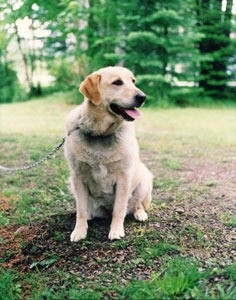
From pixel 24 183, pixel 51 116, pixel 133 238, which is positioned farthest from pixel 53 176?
pixel 51 116

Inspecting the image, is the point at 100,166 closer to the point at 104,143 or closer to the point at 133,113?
the point at 104,143

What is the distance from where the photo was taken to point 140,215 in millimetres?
3885

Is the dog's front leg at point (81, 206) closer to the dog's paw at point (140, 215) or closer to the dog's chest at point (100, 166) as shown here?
the dog's chest at point (100, 166)

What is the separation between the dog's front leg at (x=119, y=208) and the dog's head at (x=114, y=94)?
570 millimetres

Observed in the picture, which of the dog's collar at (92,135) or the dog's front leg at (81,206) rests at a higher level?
the dog's collar at (92,135)

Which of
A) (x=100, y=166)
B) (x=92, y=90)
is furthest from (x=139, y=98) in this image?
(x=100, y=166)

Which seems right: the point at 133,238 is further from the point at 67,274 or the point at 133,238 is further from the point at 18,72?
the point at 18,72

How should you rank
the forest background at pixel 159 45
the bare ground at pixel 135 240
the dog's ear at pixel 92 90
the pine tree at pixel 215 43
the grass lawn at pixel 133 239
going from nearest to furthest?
1. the grass lawn at pixel 133 239
2. the bare ground at pixel 135 240
3. the dog's ear at pixel 92 90
4. the forest background at pixel 159 45
5. the pine tree at pixel 215 43

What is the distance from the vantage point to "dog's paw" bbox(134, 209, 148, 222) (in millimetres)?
3863

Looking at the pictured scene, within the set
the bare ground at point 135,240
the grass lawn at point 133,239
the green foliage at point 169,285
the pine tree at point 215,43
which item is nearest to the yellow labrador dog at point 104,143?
the bare ground at point 135,240

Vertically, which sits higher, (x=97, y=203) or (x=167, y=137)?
(x=97, y=203)

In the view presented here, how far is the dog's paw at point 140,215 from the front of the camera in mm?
3863

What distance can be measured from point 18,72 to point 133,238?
636 inches

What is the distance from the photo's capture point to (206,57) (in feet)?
41.9
